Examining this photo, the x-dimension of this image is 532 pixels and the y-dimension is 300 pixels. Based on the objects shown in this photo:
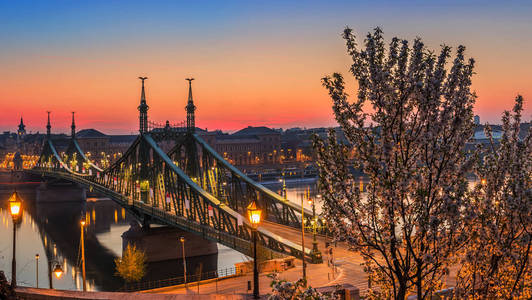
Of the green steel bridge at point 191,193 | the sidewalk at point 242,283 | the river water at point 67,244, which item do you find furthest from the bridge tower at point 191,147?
the sidewalk at point 242,283

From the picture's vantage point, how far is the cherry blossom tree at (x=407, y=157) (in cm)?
959

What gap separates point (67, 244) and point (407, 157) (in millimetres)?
67164

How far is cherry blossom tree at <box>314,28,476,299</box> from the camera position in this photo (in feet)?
31.5

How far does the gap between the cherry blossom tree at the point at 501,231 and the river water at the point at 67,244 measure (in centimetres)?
2450

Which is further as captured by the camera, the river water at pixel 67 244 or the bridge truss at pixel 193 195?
the river water at pixel 67 244

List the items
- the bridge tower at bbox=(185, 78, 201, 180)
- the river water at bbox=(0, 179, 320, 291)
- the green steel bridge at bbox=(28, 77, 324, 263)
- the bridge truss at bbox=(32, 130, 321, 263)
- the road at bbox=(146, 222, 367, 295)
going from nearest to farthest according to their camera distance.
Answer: the road at bbox=(146, 222, 367, 295) → the bridge truss at bbox=(32, 130, 321, 263) → the green steel bridge at bbox=(28, 77, 324, 263) → the river water at bbox=(0, 179, 320, 291) → the bridge tower at bbox=(185, 78, 201, 180)

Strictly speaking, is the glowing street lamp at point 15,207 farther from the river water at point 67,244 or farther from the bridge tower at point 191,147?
the bridge tower at point 191,147

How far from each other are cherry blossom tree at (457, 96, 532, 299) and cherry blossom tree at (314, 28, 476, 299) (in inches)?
32.2

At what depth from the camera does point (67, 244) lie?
68.8 m

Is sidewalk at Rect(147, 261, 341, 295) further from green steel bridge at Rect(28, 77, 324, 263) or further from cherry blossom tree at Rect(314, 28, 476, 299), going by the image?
cherry blossom tree at Rect(314, 28, 476, 299)

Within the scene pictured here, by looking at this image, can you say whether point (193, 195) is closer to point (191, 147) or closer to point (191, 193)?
point (191, 193)

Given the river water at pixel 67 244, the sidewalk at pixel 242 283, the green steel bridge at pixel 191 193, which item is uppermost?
the green steel bridge at pixel 191 193

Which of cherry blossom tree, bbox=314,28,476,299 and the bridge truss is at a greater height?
cherry blossom tree, bbox=314,28,476,299

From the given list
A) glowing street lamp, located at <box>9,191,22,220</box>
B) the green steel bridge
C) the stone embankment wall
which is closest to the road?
the green steel bridge
